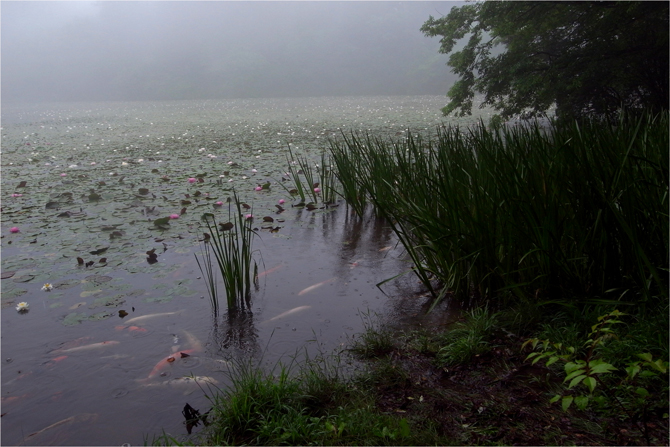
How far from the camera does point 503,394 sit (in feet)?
4.77

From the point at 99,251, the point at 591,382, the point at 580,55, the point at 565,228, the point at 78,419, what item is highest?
the point at 580,55

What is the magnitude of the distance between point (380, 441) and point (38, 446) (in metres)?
1.07

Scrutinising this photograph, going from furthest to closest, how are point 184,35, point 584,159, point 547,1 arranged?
1. point 184,35
2. point 547,1
3. point 584,159

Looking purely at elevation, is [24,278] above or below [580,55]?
below

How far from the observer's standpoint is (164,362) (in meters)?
1.88

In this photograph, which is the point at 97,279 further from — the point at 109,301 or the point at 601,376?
the point at 601,376

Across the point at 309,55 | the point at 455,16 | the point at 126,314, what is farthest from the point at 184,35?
the point at 126,314

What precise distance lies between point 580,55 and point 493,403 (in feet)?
21.9

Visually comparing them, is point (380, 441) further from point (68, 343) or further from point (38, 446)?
point (68, 343)

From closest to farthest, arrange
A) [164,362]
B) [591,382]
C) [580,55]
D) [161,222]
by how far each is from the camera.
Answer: [591,382], [164,362], [161,222], [580,55]

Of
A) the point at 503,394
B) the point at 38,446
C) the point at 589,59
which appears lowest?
the point at 38,446

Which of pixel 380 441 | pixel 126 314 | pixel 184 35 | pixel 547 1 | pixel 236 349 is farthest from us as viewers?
pixel 184 35

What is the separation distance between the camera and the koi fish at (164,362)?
1.82 metres

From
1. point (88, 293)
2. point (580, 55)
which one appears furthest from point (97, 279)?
point (580, 55)
